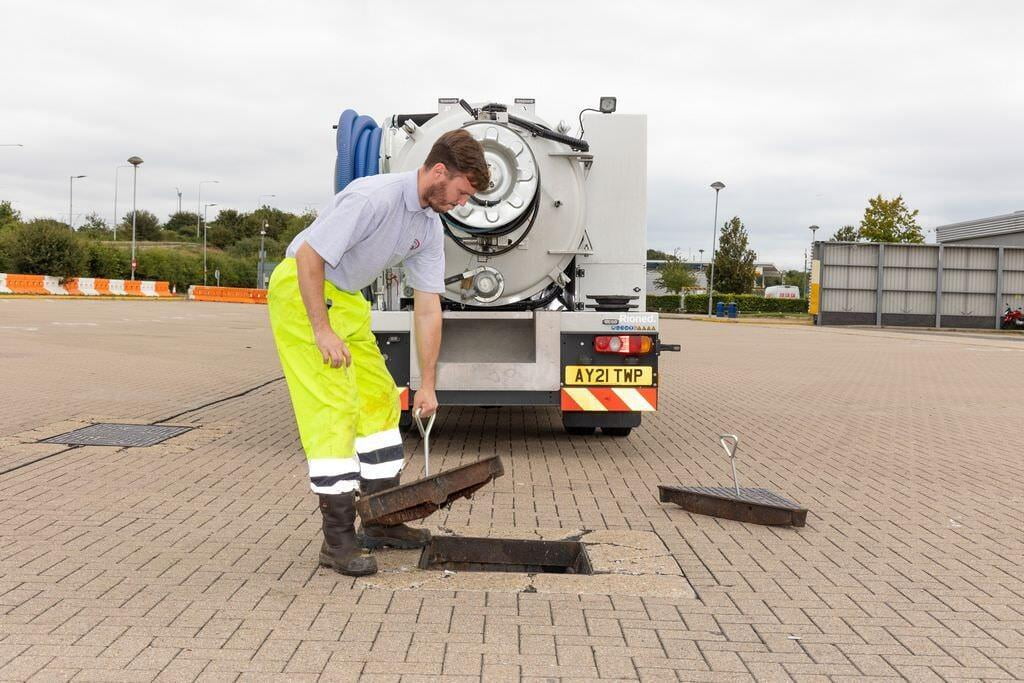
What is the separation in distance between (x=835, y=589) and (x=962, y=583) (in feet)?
2.03

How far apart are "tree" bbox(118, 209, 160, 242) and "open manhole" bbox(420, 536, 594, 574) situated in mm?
114762

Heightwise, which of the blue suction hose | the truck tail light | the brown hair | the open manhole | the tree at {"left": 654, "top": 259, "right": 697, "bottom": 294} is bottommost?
the open manhole

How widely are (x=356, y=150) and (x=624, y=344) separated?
253cm

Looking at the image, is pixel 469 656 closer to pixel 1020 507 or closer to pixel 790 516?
pixel 790 516

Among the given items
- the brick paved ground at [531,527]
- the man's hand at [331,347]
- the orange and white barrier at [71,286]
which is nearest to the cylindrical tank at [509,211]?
the brick paved ground at [531,527]

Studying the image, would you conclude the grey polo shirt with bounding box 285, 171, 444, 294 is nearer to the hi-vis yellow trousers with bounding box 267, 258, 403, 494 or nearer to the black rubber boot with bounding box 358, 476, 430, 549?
the hi-vis yellow trousers with bounding box 267, 258, 403, 494

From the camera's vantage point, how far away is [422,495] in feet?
14.7

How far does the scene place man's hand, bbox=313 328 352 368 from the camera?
4117 mm

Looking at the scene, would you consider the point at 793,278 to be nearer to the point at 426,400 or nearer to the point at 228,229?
the point at 228,229

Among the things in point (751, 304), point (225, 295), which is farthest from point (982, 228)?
point (225, 295)

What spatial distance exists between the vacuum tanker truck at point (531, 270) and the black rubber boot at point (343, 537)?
3.07 meters

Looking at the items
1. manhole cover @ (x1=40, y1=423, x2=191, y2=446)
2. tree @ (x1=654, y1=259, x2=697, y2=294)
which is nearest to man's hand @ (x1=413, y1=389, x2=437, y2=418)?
manhole cover @ (x1=40, y1=423, x2=191, y2=446)

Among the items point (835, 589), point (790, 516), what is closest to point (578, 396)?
point (790, 516)

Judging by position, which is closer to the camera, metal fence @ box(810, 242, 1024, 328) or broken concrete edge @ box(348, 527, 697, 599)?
broken concrete edge @ box(348, 527, 697, 599)
